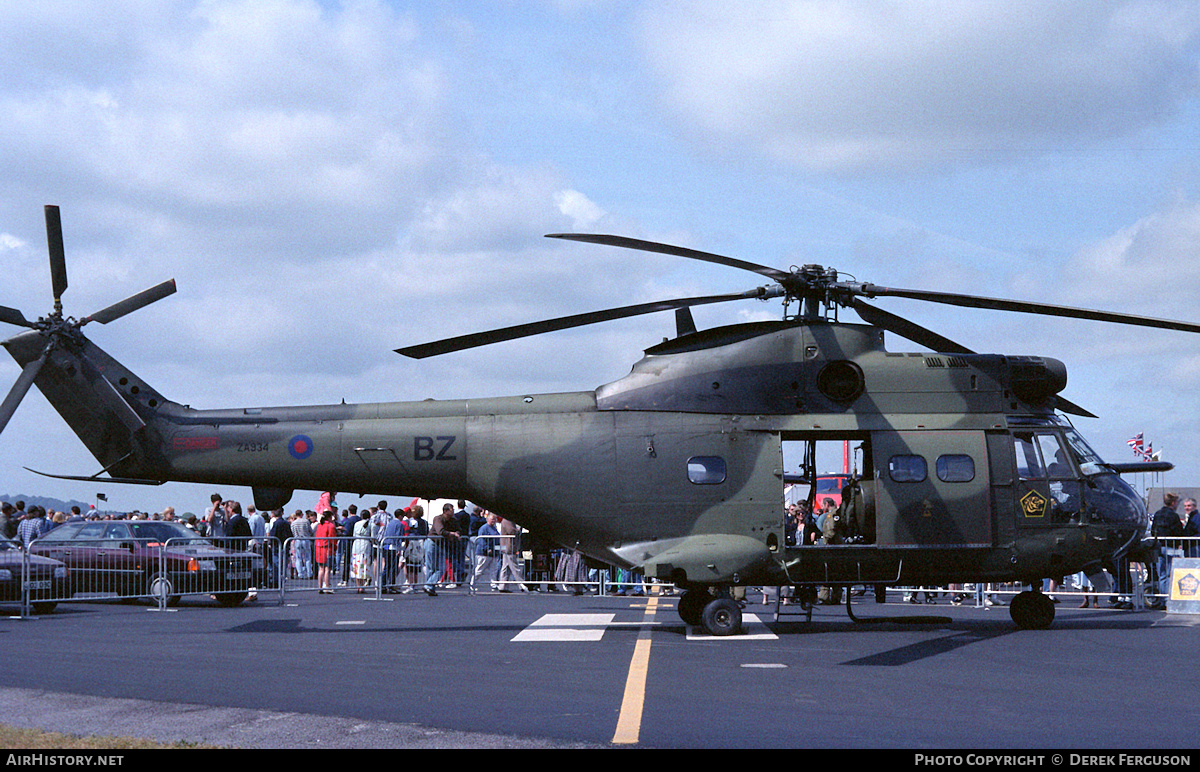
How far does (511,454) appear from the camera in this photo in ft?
52.6

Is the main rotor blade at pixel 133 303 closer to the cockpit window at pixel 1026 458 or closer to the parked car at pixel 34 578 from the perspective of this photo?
the parked car at pixel 34 578

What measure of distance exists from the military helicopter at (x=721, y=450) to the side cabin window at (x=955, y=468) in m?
0.03

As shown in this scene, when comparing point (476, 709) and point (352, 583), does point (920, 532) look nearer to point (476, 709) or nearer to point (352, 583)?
point (476, 709)

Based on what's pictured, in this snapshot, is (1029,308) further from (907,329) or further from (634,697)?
(634,697)

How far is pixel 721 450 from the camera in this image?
15.9m

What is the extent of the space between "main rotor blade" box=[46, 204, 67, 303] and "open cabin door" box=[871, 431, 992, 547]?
1168 centimetres

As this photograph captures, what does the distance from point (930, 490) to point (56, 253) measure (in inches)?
498

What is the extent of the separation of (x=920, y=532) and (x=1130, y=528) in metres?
3.40

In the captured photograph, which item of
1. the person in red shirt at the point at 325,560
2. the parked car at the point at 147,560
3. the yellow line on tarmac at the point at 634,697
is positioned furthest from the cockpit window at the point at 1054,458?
the person in red shirt at the point at 325,560

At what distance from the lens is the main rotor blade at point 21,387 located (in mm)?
15672

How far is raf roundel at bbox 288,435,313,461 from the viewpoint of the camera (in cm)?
1605

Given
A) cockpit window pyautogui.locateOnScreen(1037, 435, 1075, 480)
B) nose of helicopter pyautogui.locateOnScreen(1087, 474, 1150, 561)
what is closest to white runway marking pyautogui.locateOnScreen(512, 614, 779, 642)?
cockpit window pyautogui.locateOnScreen(1037, 435, 1075, 480)

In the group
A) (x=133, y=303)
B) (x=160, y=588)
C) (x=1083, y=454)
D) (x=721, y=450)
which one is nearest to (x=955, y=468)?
(x=1083, y=454)
